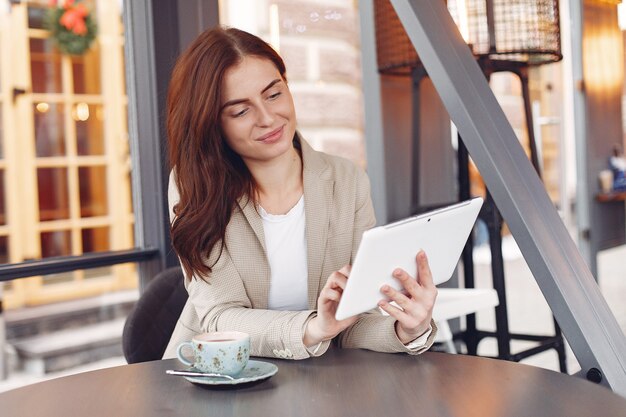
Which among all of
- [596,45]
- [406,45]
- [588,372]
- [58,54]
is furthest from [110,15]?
[596,45]

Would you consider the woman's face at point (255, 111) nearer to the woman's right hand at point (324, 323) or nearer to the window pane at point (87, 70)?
the woman's right hand at point (324, 323)

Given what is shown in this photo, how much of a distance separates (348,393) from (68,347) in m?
1.38

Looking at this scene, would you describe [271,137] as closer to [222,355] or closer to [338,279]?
[338,279]

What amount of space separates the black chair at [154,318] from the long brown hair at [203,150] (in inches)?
6.8

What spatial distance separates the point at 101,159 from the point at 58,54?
30cm

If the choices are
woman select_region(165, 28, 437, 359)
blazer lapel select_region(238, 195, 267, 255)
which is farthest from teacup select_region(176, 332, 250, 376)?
blazer lapel select_region(238, 195, 267, 255)

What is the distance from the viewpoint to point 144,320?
1449 mm

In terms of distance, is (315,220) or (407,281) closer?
(407,281)

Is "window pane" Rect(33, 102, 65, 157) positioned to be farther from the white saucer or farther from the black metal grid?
the white saucer

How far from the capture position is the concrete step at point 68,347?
1.98m

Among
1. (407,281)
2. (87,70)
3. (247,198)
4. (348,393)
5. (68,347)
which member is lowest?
(68,347)

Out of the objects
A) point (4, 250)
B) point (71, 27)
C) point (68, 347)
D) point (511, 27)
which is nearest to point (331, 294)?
point (4, 250)

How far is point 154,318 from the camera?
147cm

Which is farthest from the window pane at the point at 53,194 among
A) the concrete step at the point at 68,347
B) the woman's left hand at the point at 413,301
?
the woman's left hand at the point at 413,301
